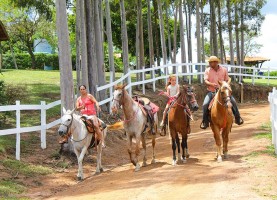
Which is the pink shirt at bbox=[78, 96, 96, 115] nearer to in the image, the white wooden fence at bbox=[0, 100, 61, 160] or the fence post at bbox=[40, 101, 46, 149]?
the white wooden fence at bbox=[0, 100, 61, 160]

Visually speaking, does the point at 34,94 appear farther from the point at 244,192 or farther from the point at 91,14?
the point at 244,192

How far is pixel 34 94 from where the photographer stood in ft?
91.1

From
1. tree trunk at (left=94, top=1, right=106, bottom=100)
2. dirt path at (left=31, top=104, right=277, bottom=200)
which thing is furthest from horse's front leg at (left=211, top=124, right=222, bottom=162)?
tree trunk at (left=94, top=1, right=106, bottom=100)

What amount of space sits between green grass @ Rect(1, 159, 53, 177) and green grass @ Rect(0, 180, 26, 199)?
107cm

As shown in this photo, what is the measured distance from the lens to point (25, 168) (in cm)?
1482

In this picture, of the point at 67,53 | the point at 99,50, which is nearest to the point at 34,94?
the point at 99,50

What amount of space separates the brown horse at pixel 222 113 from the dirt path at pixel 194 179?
0.56 m

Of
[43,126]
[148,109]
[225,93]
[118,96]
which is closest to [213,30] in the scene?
[43,126]

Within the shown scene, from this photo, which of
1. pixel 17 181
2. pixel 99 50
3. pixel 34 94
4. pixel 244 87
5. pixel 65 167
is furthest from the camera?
pixel 244 87

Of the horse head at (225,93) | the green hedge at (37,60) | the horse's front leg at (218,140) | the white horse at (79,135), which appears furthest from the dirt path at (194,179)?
the green hedge at (37,60)

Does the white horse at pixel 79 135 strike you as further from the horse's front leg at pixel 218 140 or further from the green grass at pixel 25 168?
the horse's front leg at pixel 218 140

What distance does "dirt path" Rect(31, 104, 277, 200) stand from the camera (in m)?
10.2

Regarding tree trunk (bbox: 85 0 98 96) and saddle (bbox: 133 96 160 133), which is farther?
tree trunk (bbox: 85 0 98 96)

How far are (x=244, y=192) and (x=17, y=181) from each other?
244 inches
